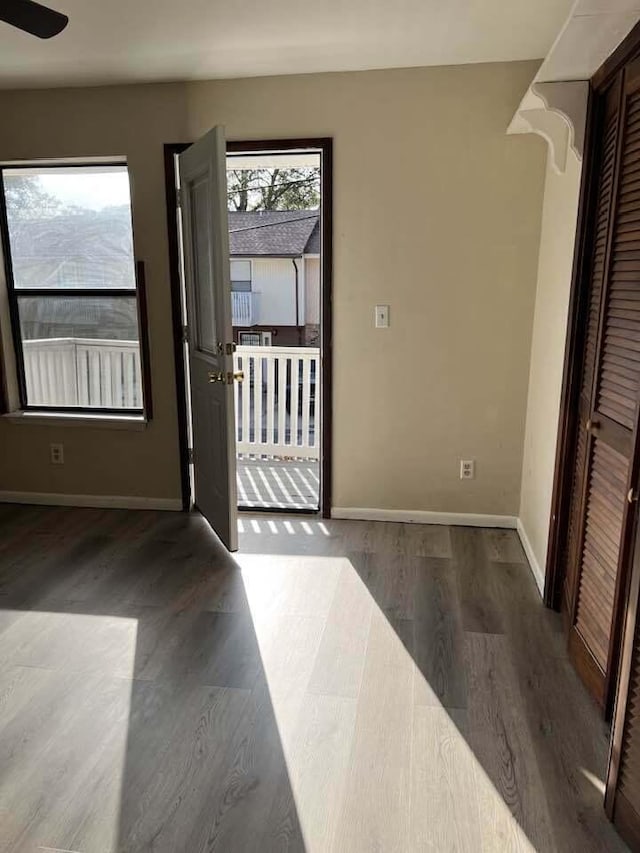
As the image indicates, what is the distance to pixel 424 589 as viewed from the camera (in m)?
2.81

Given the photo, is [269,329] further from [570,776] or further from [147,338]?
[570,776]

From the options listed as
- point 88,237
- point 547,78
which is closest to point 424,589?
point 547,78

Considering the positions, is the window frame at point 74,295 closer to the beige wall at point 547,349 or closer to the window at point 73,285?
the window at point 73,285

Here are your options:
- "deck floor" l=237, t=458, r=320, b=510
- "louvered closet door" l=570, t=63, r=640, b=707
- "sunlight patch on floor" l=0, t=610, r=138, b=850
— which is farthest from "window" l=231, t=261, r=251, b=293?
"louvered closet door" l=570, t=63, r=640, b=707

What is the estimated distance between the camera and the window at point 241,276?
25.9 ft

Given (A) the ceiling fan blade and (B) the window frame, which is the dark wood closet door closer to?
(A) the ceiling fan blade

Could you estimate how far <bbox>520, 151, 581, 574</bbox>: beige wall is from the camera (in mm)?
2572

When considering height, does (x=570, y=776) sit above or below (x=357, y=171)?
below

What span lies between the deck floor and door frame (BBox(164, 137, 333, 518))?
14.3 inches

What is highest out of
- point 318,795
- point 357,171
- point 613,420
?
point 357,171

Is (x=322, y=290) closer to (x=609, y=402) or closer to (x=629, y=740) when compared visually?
(x=609, y=402)

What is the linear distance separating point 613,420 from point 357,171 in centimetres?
195

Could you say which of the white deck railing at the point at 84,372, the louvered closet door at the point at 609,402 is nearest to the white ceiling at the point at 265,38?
the louvered closet door at the point at 609,402

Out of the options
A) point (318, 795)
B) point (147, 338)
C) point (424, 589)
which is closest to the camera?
point (318, 795)
